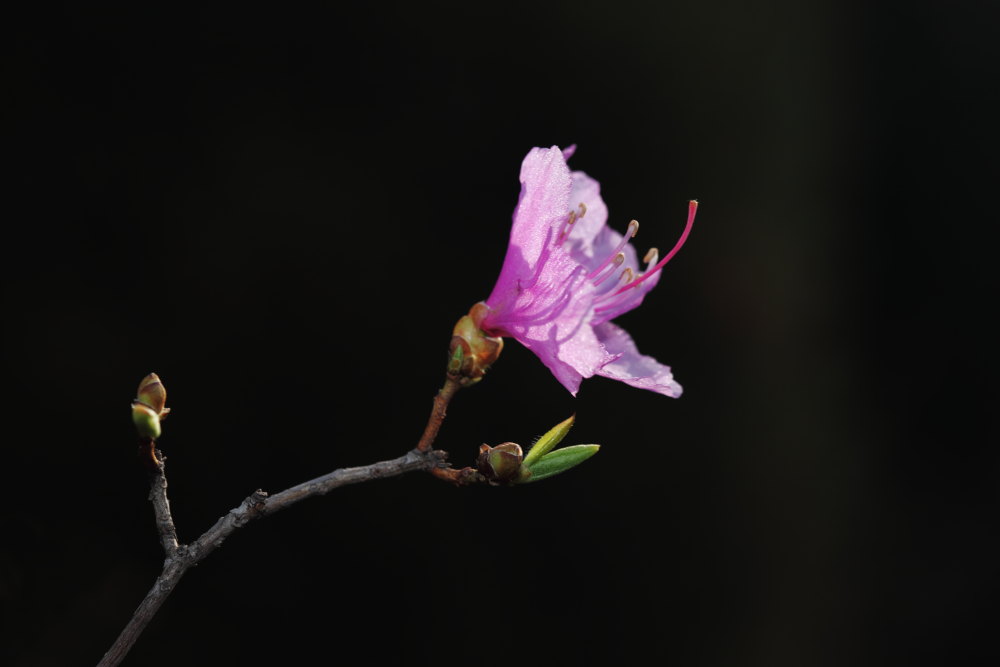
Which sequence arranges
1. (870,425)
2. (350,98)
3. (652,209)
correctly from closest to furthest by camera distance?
(350,98) → (652,209) → (870,425)

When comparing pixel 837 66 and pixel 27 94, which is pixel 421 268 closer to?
pixel 27 94

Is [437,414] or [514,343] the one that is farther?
[514,343]

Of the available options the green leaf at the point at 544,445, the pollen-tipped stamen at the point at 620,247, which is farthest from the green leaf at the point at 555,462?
the pollen-tipped stamen at the point at 620,247

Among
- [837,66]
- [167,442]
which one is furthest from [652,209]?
[167,442]

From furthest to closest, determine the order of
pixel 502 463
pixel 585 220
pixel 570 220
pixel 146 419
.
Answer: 1. pixel 585 220
2. pixel 570 220
3. pixel 502 463
4. pixel 146 419

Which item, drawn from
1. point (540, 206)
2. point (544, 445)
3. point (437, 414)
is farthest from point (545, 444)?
point (540, 206)

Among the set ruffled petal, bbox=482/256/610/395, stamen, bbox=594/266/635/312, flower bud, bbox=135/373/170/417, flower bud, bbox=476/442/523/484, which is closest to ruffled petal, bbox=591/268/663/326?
stamen, bbox=594/266/635/312

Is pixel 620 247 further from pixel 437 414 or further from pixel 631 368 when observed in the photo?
pixel 437 414

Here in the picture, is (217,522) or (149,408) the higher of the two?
(149,408)
